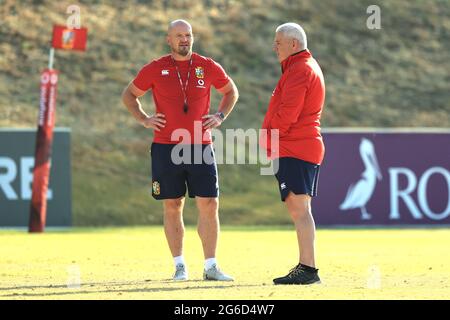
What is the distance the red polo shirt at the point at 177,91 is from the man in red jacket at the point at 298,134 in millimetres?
889

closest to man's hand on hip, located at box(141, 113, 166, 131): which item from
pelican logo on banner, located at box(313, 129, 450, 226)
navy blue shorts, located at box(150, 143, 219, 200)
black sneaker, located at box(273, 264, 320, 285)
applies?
navy blue shorts, located at box(150, 143, 219, 200)

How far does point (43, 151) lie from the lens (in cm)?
2114

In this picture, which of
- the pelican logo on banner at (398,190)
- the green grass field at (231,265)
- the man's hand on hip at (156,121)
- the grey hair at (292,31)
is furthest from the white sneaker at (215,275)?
the pelican logo on banner at (398,190)

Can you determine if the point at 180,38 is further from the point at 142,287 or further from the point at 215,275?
the point at 142,287

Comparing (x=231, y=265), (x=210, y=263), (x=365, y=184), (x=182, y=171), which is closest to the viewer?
(x=210, y=263)

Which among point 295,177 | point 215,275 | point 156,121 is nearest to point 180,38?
point 156,121

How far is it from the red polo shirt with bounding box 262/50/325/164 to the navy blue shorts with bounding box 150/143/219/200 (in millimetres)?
790

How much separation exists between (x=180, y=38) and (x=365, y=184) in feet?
37.4

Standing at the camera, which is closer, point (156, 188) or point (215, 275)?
point (215, 275)

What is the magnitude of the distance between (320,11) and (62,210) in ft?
52.9

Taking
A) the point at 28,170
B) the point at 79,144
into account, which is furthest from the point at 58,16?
the point at 28,170

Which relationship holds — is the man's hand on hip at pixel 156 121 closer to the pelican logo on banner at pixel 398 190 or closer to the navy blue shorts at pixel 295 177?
the navy blue shorts at pixel 295 177

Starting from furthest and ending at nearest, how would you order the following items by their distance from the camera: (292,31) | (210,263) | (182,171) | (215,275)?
(182,171) < (210,263) < (215,275) < (292,31)
